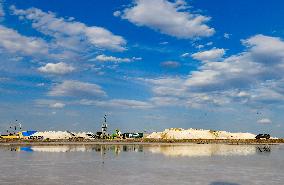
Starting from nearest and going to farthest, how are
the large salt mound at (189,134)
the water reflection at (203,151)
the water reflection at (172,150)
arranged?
the water reflection at (203,151) → the water reflection at (172,150) → the large salt mound at (189,134)

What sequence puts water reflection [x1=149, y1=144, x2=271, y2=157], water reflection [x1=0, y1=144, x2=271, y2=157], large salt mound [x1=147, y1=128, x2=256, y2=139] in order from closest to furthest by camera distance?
water reflection [x1=149, y1=144, x2=271, y2=157] → water reflection [x1=0, y1=144, x2=271, y2=157] → large salt mound [x1=147, y1=128, x2=256, y2=139]

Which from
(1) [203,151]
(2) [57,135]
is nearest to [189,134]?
(2) [57,135]

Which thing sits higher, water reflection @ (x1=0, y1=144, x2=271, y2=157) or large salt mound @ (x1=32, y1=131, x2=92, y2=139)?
large salt mound @ (x1=32, y1=131, x2=92, y2=139)

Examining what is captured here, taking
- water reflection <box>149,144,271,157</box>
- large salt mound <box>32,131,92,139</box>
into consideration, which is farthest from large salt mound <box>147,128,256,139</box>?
water reflection <box>149,144,271,157</box>

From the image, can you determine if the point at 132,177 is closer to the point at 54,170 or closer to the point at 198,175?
the point at 198,175

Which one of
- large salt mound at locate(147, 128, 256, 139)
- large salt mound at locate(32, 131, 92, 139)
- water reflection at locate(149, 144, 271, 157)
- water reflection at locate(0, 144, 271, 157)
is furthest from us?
large salt mound at locate(32, 131, 92, 139)

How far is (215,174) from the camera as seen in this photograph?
29.8 meters

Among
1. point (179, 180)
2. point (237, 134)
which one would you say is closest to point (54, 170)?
point (179, 180)

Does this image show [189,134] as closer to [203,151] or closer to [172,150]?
[172,150]

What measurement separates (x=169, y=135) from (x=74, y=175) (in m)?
137

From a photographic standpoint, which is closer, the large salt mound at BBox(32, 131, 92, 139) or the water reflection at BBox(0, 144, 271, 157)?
the water reflection at BBox(0, 144, 271, 157)

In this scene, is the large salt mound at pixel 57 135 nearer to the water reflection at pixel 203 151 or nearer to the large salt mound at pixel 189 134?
the large salt mound at pixel 189 134

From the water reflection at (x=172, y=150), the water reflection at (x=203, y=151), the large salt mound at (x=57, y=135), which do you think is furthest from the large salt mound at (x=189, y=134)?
the water reflection at (x=203, y=151)

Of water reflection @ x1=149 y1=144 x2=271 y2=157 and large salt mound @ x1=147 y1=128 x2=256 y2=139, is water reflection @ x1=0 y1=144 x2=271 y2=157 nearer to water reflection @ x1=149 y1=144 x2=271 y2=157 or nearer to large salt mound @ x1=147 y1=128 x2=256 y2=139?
water reflection @ x1=149 y1=144 x2=271 y2=157
